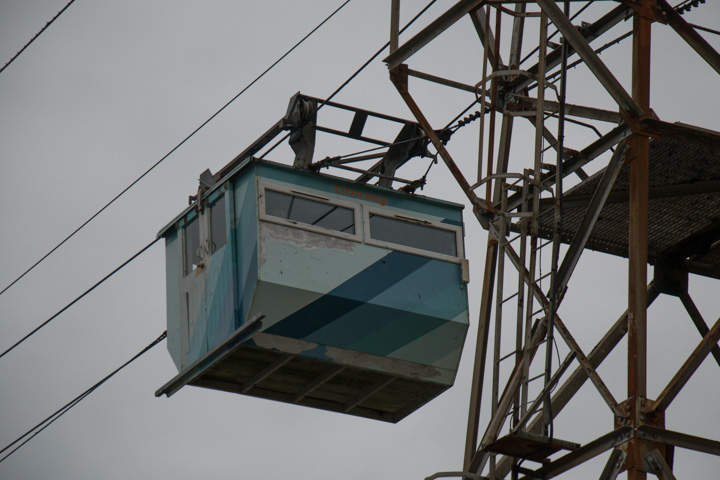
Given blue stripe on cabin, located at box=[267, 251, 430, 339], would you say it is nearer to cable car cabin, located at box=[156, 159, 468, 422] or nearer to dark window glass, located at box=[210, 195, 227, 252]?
cable car cabin, located at box=[156, 159, 468, 422]

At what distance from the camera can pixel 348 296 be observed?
18.9 meters

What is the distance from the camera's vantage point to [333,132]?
20.1m

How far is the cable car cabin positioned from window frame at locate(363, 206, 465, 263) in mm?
13

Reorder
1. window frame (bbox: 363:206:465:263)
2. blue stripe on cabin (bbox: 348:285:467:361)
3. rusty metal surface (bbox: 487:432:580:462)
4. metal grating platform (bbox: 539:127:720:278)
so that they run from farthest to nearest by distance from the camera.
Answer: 1. window frame (bbox: 363:206:465:263)
2. blue stripe on cabin (bbox: 348:285:467:361)
3. metal grating platform (bbox: 539:127:720:278)
4. rusty metal surface (bbox: 487:432:580:462)

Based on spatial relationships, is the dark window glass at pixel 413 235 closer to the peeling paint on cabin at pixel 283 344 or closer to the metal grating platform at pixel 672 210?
the peeling paint on cabin at pixel 283 344

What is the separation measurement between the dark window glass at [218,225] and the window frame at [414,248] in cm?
174

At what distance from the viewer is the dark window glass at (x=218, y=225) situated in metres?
19.4

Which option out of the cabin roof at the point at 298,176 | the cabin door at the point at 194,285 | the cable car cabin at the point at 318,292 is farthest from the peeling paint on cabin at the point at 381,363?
the cabin roof at the point at 298,176

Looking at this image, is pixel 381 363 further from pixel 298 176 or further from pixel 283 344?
pixel 298 176

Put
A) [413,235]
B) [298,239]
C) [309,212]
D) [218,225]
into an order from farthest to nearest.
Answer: [413,235]
[218,225]
[309,212]
[298,239]

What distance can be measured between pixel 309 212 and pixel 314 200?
7.6 inches

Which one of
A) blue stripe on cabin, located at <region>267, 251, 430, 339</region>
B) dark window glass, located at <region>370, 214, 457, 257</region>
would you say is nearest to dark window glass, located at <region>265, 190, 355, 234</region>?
dark window glass, located at <region>370, 214, 457, 257</region>

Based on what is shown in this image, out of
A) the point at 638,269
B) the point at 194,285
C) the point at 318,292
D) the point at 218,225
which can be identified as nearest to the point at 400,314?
the point at 318,292

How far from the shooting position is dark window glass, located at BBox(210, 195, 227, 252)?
19.4 m
